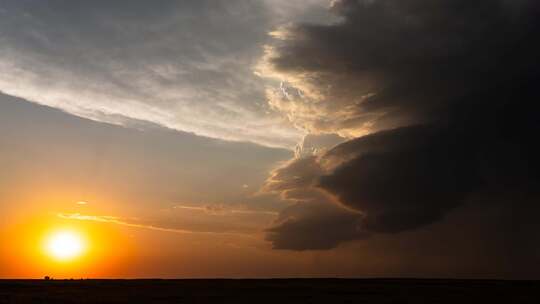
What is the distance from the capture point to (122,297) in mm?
80438

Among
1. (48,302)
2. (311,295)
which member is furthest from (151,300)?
(311,295)

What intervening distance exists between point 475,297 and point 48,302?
212ft

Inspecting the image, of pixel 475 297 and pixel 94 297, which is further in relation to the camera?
pixel 475 297

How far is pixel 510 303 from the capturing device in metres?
77.2

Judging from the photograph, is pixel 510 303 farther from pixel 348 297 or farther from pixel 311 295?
pixel 311 295

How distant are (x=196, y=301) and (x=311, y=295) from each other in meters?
21.0

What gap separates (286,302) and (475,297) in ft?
108

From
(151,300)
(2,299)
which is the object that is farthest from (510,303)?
(2,299)

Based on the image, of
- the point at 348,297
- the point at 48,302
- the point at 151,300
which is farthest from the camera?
the point at 348,297

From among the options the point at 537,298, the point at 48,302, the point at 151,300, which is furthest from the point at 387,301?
the point at 48,302

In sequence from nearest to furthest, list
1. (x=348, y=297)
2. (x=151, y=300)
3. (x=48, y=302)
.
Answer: (x=48, y=302), (x=151, y=300), (x=348, y=297)

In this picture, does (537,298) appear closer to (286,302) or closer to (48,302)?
(286,302)

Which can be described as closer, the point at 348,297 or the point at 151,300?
the point at 151,300

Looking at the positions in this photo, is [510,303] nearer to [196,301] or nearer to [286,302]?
[286,302]
